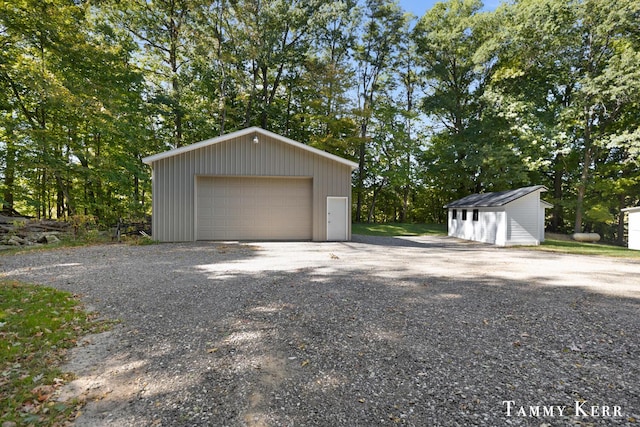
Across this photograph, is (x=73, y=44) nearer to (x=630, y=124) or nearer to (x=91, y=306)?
(x=91, y=306)

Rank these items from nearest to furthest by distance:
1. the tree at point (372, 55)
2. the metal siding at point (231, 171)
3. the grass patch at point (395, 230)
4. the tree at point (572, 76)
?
1. the metal siding at point (231, 171)
2. the tree at point (572, 76)
3. the grass patch at point (395, 230)
4. the tree at point (372, 55)

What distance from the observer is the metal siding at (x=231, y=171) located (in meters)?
11.5

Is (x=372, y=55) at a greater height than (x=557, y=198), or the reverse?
(x=372, y=55)

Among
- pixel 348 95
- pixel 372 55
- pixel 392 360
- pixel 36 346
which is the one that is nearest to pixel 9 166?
pixel 36 346

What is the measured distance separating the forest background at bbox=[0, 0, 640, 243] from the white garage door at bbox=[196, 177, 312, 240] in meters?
5.98

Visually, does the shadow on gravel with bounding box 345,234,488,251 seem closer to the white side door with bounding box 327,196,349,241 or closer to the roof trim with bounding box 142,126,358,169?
the white side door with bounding box 327,196,349,241

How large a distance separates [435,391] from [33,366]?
345 cm

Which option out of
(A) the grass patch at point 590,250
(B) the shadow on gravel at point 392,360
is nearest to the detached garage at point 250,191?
(B) the shadow on gravel at point 392,360

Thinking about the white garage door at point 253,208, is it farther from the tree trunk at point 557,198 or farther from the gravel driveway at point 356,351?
the tree trunk at point 557,198

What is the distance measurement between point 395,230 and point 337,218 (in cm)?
894

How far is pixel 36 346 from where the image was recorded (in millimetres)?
3045

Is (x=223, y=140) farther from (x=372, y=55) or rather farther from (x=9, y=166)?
(x=372, y=55)

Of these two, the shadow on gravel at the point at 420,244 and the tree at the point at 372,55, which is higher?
the tree at the point at 372,55

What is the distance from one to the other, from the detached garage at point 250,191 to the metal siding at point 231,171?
0.03 meters
